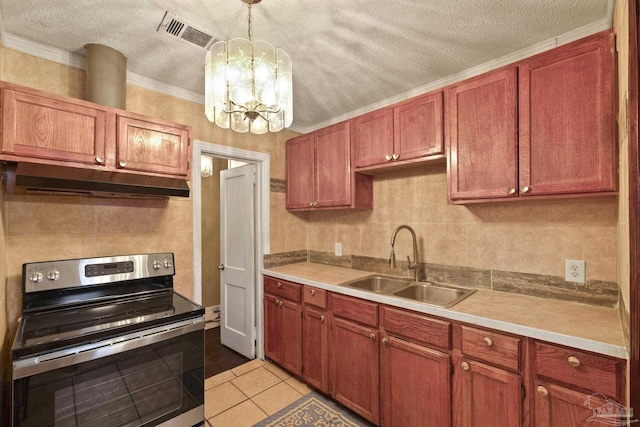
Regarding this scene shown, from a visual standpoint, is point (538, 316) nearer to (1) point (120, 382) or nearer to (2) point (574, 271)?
(2) point (574, 271)

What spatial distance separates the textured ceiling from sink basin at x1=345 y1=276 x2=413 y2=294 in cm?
158

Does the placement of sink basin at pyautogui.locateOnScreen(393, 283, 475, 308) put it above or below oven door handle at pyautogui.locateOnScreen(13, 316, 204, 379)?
above

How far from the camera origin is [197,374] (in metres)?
1.73

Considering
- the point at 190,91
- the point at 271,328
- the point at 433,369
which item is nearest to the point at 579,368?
the point at 433,369

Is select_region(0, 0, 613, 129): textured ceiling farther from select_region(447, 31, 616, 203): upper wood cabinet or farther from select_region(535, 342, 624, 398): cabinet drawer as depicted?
select_region(535, 342, 624, 398): cabinet drawer

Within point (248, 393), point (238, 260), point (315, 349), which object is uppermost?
point (238, 260)

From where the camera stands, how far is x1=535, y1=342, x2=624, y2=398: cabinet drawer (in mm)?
1131

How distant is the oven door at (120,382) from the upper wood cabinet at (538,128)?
1.91 m

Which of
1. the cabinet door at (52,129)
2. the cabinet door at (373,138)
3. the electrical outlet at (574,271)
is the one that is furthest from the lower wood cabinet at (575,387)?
the cabinet door at (52,129)

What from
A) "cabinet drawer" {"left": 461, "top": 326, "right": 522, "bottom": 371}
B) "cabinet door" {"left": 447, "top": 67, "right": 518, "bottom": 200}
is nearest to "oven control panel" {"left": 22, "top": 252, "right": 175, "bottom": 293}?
"cabinet drawer" {"left": 461, "top": 326, "right": 522, "bottom": 371}

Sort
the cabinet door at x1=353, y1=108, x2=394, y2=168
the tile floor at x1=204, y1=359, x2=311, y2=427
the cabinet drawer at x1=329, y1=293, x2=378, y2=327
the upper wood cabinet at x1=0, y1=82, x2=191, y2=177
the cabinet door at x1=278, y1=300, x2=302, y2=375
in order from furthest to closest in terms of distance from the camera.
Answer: the cabinet door at x1=278, y1=300, x2=302, y2=375 < the cabinet door at x1=353, y1=108, x2=394, y2=168 < the tile floor at x1=204, y1=359, x2=311, y2=427 < the cabinet drawer at x1=329, y1=293, x2=378, y2=327 < the upper wood cabinet at x1=0, y1=82, x2=191, y2=177

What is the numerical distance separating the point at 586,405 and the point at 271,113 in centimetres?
184

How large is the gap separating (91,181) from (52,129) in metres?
0.34

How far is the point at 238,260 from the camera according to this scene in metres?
3.04
